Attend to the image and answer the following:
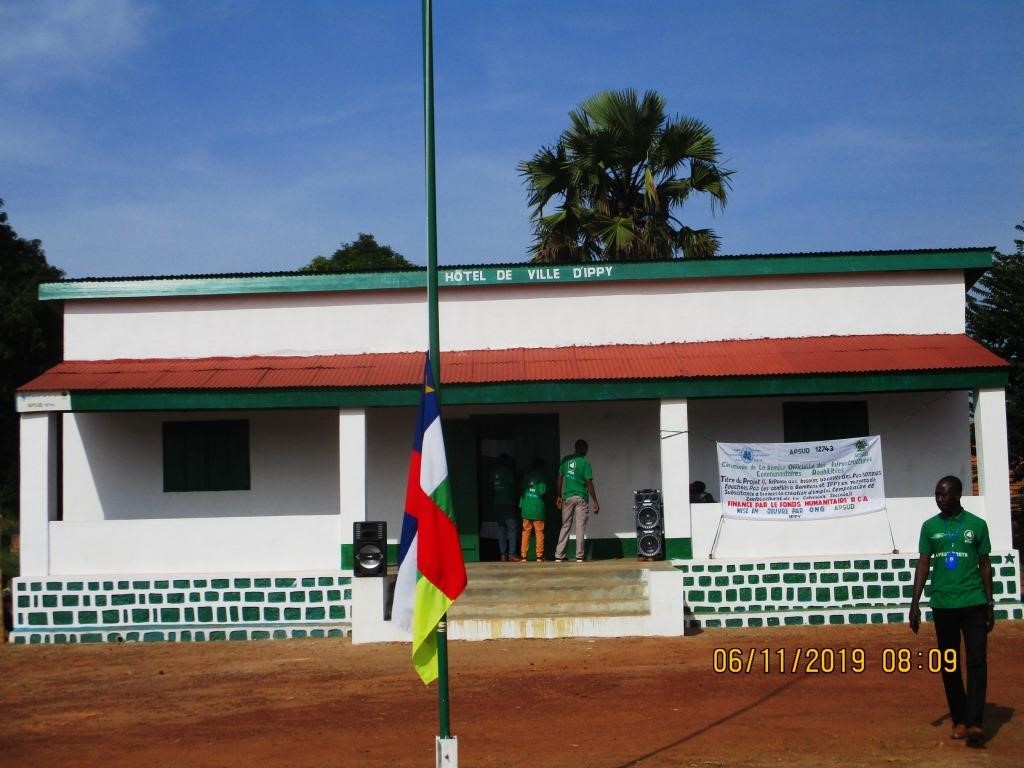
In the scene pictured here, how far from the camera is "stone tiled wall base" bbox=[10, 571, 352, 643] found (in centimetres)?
1411

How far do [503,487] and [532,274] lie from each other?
2972mm

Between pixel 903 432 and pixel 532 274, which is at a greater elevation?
pixel 532 274

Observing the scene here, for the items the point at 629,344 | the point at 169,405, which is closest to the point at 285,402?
the point at 169,405

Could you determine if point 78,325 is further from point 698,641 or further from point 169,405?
point 698,641

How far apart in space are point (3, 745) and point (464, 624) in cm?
536

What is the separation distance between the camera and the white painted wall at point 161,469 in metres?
15.8

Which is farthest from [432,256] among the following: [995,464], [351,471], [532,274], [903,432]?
[903,432]

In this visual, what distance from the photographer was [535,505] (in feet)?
49.5

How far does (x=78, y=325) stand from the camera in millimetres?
15938

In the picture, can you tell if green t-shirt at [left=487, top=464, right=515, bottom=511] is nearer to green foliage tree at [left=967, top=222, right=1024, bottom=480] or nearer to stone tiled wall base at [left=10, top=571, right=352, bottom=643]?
stone tiled wall base at [left=10, top=571, right=352, bottom=643]

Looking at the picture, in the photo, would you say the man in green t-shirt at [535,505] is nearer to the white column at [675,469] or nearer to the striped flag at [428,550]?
the white column at [675,469]

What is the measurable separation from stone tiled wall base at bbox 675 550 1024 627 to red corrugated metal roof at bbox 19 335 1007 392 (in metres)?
2.40

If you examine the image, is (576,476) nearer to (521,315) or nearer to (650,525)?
(650,525)

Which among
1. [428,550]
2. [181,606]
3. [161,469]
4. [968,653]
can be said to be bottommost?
[181,606]
